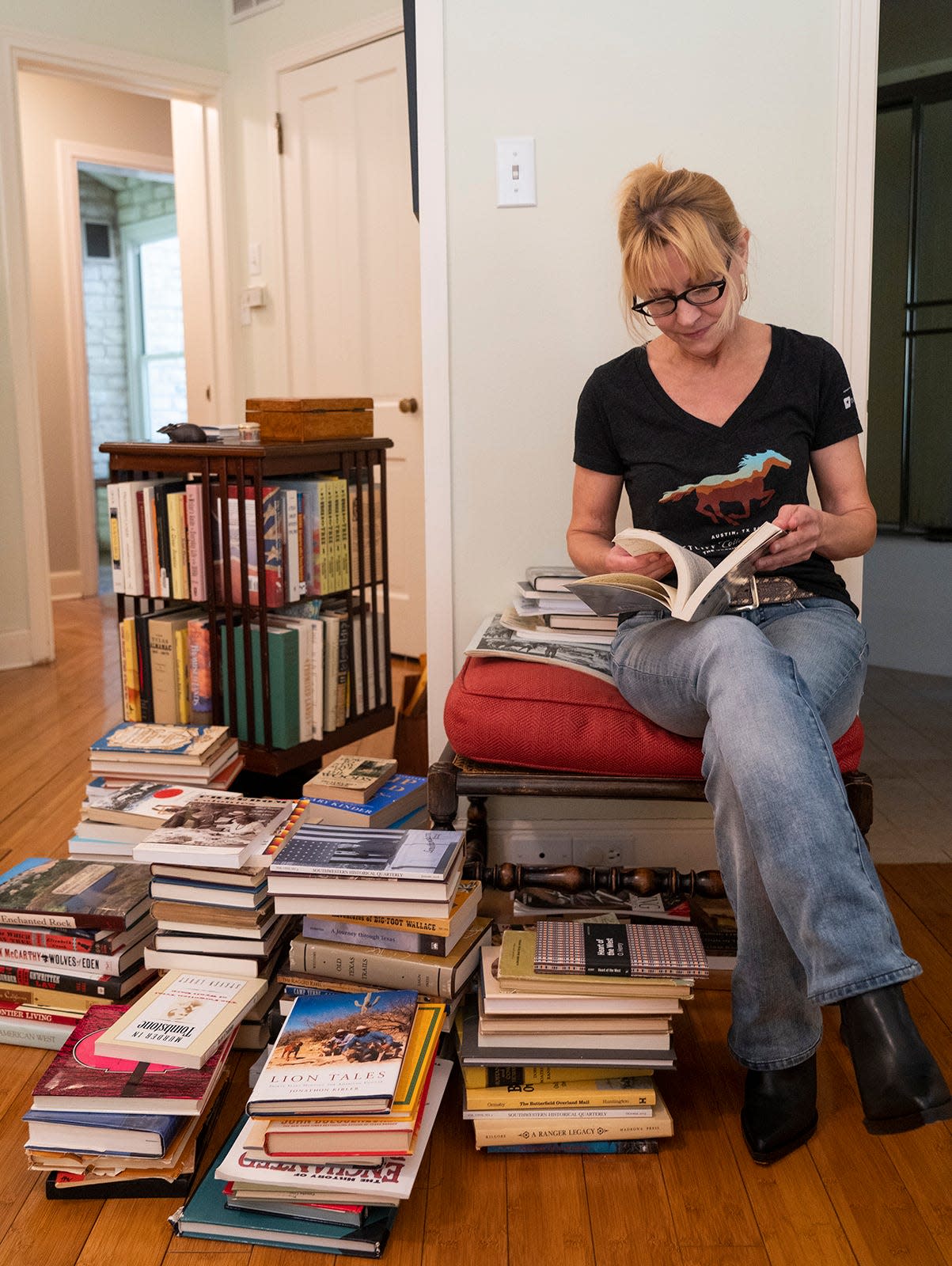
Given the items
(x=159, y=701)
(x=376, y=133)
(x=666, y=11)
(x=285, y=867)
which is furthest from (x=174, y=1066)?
(x=376, y=133)

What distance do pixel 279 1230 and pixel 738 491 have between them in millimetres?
1085

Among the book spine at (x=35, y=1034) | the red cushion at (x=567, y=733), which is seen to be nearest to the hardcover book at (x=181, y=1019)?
the book spine at (x=35, y=1034)

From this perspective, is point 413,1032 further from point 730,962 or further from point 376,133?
point 376,133

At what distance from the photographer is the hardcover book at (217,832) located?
1560mm

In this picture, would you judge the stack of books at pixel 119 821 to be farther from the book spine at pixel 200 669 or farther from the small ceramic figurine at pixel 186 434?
the small ceramic figurine at pixel 186 434

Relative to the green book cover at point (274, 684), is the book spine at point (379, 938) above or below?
below

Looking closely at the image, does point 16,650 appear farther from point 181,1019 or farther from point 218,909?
point 181,1019

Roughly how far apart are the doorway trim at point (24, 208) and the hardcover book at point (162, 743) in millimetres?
2256

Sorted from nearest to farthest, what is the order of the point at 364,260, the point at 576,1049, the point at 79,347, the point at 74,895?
the point at 576,1049, the point at 74,895, the point at 364,260, the point at 79,347

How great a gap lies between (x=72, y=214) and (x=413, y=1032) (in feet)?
17.3

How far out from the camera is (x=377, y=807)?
74.4 inches

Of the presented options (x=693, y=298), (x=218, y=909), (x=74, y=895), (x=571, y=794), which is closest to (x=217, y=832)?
(x=218, y=909)

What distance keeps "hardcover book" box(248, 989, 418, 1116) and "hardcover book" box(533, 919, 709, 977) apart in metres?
0.19

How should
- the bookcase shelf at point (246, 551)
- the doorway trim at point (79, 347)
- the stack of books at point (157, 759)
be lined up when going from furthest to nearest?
the doorway trim at point (79, 347)
the bookcase shelf at point (246, 551)
the stack of books at point (157, 759)
